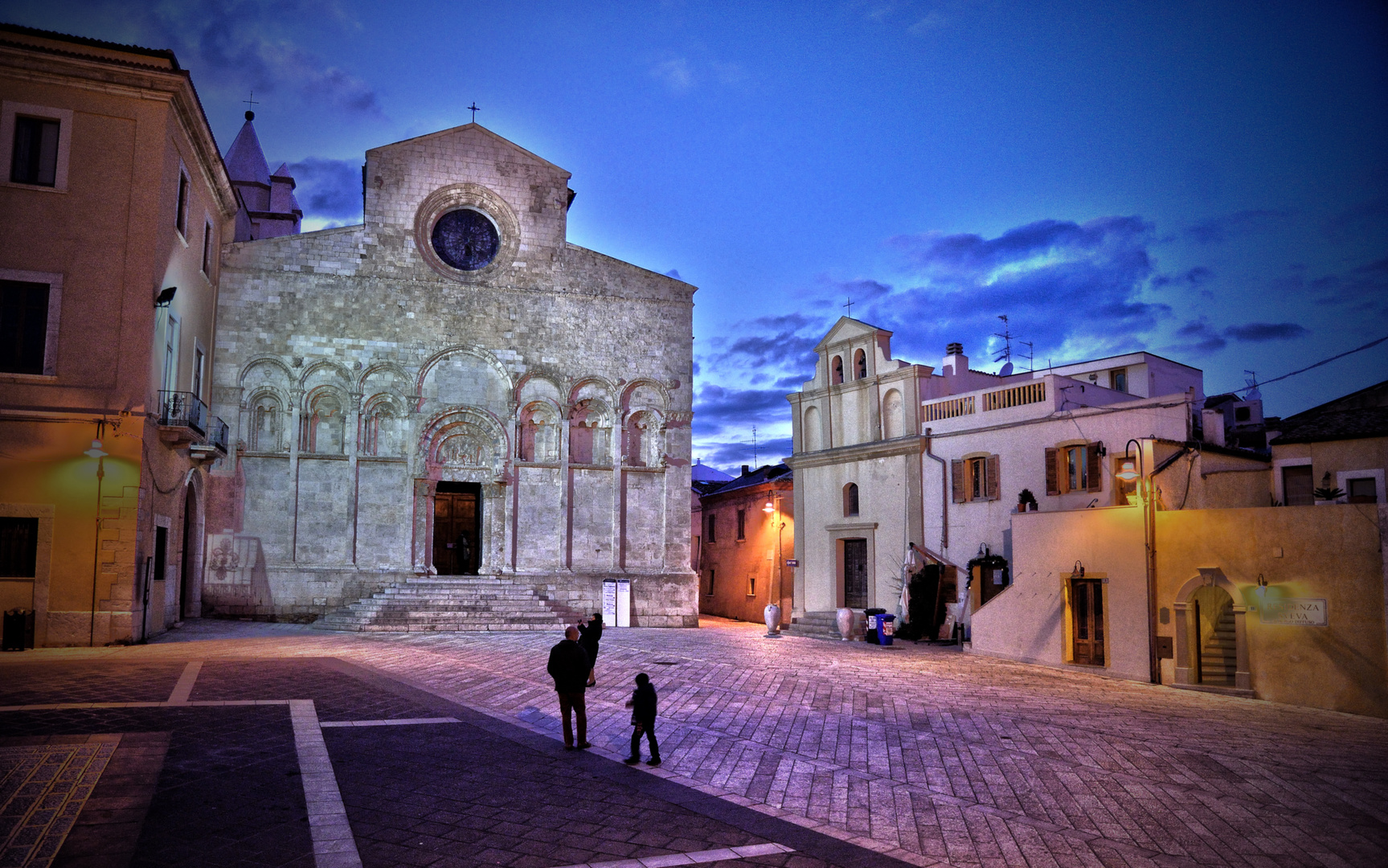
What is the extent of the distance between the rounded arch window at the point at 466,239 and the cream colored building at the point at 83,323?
9.27 meters

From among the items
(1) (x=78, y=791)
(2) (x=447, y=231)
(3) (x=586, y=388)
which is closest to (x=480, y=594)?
(3) (x=586, y=388)

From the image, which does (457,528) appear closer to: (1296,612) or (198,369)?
(198,369)

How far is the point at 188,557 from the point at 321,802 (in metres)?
20.3

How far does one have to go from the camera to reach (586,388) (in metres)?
28.8

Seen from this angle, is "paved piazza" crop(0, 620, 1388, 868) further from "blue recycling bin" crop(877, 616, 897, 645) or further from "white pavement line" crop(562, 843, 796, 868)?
"blue recycling bin" crop(877, 616, 897, 645)

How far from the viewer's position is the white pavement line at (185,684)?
11.5m

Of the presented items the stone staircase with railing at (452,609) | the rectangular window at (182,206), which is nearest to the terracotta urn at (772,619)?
the stone staircase with railing at (452,609)

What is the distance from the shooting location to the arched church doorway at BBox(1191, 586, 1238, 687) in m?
16.2

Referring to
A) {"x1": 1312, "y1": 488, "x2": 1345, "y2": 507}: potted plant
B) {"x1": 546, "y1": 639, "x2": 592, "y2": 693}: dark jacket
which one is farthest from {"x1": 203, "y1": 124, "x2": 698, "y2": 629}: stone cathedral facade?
{"x1": 1312, "y1": 488, "x2": 1345, "y2": 507}: potted plant

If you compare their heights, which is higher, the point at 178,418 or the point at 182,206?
the point at 182,206

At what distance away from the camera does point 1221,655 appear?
16.5 meters

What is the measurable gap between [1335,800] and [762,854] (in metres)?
5.60

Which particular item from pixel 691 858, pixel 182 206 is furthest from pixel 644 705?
pixel 182 206

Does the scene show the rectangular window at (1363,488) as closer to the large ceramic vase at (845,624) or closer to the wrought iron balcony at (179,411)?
the large ceramic vase at (845,624)
